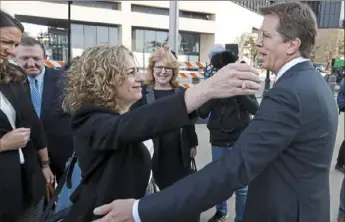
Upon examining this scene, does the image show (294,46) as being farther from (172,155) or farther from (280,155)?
(172,155)

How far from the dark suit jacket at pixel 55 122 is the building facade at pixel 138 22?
25849mm

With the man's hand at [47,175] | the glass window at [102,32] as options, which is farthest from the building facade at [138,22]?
the man's hand at [47,175]

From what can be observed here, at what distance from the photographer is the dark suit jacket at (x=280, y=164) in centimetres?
121

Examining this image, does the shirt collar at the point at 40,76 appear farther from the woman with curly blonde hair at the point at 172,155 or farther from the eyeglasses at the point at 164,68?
the eyeglasses at the point at 164,68

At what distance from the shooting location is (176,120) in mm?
1126

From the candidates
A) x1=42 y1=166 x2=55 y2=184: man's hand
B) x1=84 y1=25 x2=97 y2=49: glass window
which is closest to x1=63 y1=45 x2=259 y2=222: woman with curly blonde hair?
x1=42 y1=166 x2=55 y2=184: man's hand

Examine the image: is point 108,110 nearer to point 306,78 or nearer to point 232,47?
point 306,78

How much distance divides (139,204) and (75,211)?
1.13 feet

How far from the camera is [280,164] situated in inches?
53.3

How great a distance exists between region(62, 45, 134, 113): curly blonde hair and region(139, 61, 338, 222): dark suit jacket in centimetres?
48

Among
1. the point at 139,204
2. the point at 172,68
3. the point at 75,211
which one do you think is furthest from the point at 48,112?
the point at 139,204

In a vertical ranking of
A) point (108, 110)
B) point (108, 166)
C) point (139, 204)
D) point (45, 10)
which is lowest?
point (139, 204)

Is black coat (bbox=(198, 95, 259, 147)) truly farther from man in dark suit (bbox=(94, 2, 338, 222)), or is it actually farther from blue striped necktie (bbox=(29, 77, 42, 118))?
man in dark suit (bbox=(94, 2, 338, 222))

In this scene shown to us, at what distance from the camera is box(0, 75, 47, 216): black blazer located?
2.04m
